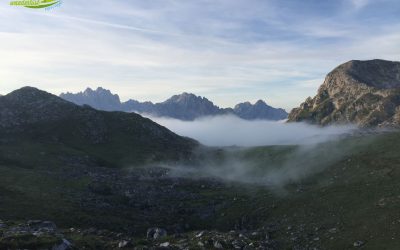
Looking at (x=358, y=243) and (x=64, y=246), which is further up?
(x=64, y=246)

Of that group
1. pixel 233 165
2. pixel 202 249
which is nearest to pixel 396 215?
pixel 202 249

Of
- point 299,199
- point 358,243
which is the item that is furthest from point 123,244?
point 299,199

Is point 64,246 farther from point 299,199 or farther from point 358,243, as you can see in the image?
point 299,199

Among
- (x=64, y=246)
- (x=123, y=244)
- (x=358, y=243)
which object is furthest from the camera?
(x=358, y=243)

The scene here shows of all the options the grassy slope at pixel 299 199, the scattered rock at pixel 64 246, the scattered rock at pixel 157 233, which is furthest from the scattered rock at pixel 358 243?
the scattered rock at pixel 64 246

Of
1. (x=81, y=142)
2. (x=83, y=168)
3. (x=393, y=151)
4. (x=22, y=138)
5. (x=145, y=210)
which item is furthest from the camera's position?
(x=81, y=142)

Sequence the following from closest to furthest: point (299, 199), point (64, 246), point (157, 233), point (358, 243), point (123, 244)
Answer: point (64, 246) → point (123, 244) → point (358, 243) → point (157, 233) → point (299, 199)

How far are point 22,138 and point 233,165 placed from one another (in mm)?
88041

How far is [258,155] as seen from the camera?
587 feet

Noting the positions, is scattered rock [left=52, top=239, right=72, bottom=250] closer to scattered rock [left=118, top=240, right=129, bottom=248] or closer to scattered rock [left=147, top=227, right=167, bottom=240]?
scattered rock [left=118, top=240, right=129, bottom=248]

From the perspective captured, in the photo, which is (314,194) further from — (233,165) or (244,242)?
(233,165)

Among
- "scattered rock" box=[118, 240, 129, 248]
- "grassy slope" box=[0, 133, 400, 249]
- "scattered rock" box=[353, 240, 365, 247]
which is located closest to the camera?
"scattered rock" box=[118, 240, 129, 248]

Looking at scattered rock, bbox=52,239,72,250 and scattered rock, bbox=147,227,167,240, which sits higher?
scattered rock, bbox=52,239,72,250

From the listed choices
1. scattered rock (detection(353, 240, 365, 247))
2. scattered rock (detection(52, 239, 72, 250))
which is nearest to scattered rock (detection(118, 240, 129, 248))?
scattered rock (detection(52, 239, 72, 250))
